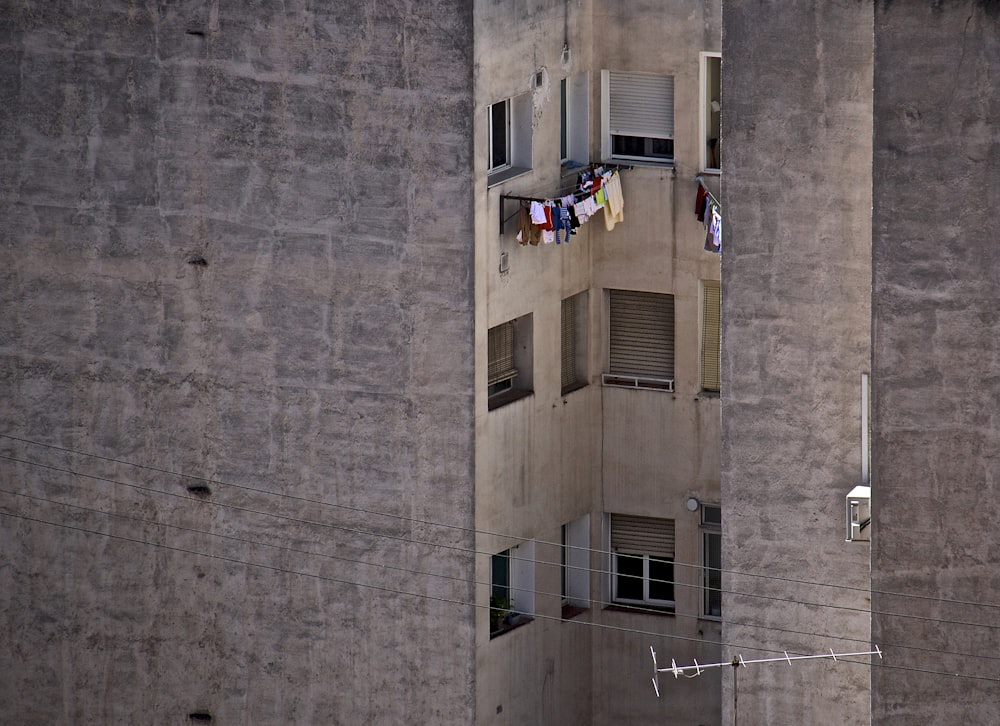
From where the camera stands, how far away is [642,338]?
3959 centimetres

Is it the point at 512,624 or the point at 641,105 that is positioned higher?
the point at 641,105

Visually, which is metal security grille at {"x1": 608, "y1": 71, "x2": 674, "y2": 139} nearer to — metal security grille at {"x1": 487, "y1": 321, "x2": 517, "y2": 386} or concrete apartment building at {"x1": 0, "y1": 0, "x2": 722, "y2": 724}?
concrete apartment building at {"x1": 0, "y1": 0, "x2": 722, "y2": 724}

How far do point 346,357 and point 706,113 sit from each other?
20.2 ft

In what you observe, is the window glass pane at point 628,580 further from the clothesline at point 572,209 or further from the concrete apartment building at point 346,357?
the clothesline at point 572,209

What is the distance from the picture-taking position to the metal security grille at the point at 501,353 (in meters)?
37.8

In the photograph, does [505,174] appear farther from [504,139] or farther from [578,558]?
[578,558]

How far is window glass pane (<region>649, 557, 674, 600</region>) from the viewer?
4006cm

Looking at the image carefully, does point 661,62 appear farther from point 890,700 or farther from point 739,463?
point 890,700

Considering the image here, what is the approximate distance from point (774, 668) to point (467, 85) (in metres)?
8.40

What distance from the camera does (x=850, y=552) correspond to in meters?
34.4

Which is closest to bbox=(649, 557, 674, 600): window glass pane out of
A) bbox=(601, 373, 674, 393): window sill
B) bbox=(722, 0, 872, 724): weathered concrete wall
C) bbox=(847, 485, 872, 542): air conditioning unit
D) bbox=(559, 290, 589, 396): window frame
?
bbox=(601, 373, 674, 393): window sill

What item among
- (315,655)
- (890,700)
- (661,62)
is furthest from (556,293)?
(890,700)

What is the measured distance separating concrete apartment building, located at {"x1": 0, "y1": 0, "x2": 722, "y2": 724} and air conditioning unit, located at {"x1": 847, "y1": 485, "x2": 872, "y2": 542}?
5275mm

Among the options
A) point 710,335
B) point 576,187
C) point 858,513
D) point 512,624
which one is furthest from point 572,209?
point 858,513
